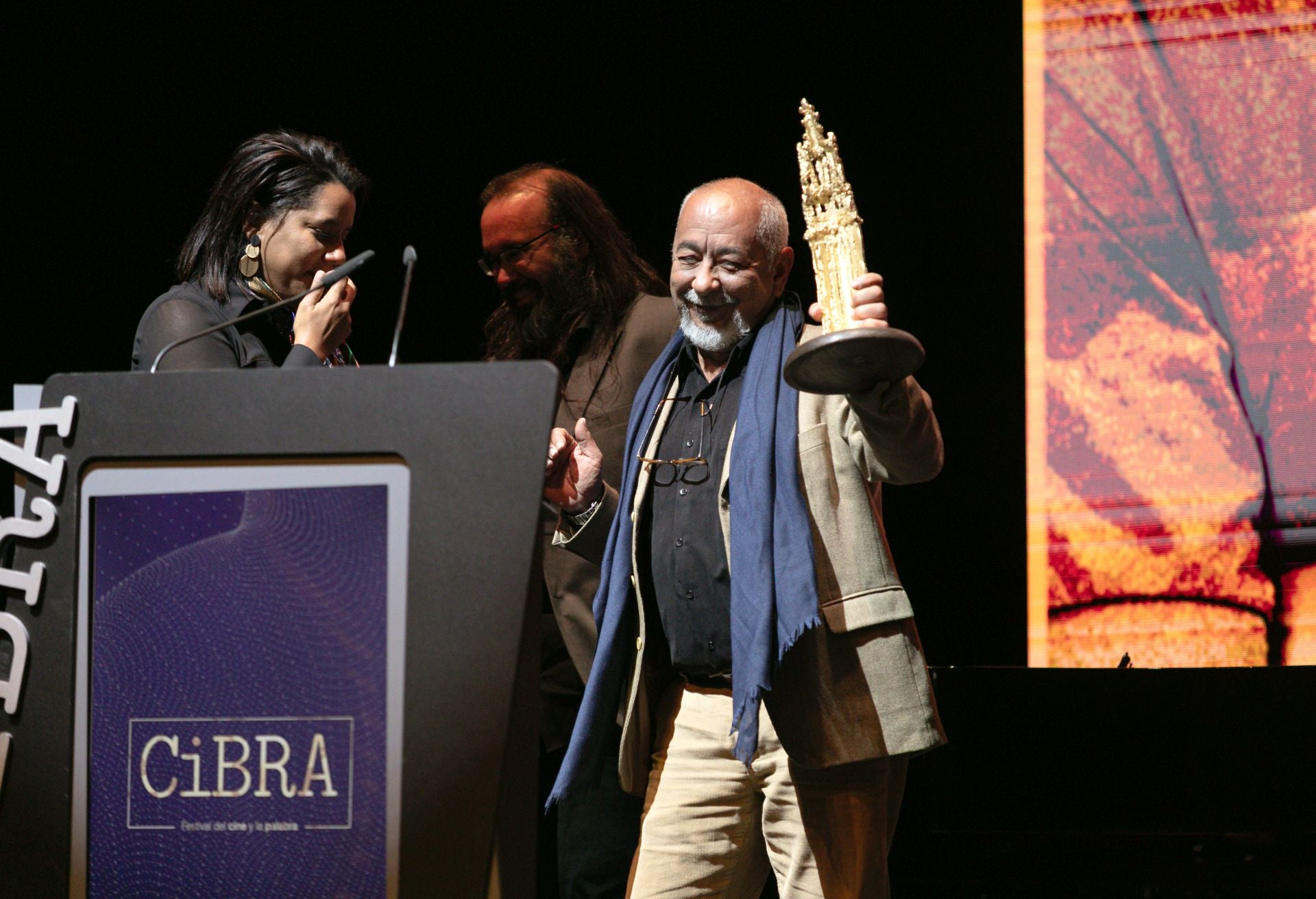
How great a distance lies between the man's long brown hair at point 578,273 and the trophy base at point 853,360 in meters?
1.18

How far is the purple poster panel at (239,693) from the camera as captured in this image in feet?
3.89

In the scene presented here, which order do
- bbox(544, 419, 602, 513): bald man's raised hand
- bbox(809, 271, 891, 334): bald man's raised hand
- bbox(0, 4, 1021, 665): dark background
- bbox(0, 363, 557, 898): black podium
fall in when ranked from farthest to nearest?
bbox(0, 4, 1021, 665): dark background, bbox(544, 419, 602, 513): bald man's raised hand, bbox(809, 271, 891, 334): bald man's raised hand, bbox(0, 363, 557, 898): black podium

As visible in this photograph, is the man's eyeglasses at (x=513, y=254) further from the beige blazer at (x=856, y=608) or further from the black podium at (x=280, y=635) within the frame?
the black podium at (x=280, y=635)

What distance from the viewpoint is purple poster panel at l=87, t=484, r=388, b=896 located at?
3.89ft

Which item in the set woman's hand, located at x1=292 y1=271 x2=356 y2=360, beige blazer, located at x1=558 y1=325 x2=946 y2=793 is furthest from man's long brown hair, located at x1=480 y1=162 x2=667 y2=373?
woman's hand, located at x1=292 y1=271 x2=356 y2=360

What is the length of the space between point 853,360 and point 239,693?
91 cm

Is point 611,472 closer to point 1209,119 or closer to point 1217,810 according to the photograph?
point 1217,810

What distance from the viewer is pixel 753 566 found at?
200 centimetres

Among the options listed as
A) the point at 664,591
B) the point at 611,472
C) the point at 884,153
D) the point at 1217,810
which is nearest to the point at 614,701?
the point at 664,591

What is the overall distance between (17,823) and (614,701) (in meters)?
1.10

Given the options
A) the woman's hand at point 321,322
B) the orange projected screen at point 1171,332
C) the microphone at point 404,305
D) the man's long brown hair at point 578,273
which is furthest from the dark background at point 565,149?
the microphone at point 404,305

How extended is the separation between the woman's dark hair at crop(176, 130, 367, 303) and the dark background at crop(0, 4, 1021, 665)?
4.80 ft

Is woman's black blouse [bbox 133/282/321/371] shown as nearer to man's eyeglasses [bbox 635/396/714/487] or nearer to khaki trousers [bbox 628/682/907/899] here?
man's eyeglasses [bbox 635/396/714/487]

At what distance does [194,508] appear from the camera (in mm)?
1226
